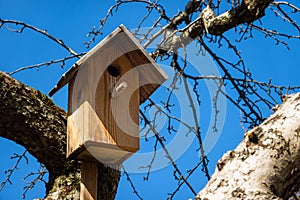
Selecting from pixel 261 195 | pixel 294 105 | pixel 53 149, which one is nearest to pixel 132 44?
pixel 53 149

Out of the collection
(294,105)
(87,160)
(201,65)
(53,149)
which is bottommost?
(294,105)

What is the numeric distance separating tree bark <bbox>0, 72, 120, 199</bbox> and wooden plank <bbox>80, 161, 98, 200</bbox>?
107mm

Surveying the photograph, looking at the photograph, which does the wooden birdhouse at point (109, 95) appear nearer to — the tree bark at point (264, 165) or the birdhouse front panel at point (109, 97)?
the birdhouse front panel at point (109, 97)

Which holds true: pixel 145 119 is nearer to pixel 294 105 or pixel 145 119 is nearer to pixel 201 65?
pixel 201 65

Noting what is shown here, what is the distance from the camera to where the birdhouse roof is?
2438 millimetres

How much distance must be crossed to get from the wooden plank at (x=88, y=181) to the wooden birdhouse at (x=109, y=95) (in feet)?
0.12

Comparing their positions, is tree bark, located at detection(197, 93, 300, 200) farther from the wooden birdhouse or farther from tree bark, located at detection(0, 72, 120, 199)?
tree bark, located at detection(0, 72, 120, 199)

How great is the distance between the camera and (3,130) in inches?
94.9

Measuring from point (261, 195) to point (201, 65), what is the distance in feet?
5.92

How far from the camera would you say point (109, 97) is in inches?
94.2

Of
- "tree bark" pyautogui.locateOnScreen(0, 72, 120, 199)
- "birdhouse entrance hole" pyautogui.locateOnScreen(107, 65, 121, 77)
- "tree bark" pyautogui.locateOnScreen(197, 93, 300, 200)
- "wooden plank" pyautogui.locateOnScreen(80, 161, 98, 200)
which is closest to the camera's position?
"tree bark" pyautogui.locateOnScreen(197, 93, 300, 200)

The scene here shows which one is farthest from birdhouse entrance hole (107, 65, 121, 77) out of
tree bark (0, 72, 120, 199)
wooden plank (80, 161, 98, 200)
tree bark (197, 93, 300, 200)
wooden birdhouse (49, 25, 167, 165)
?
tree bark (197, 93, 300, 200)

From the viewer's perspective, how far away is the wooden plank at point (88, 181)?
88.0 inches

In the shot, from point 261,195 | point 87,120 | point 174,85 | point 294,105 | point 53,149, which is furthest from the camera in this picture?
point 174,85
